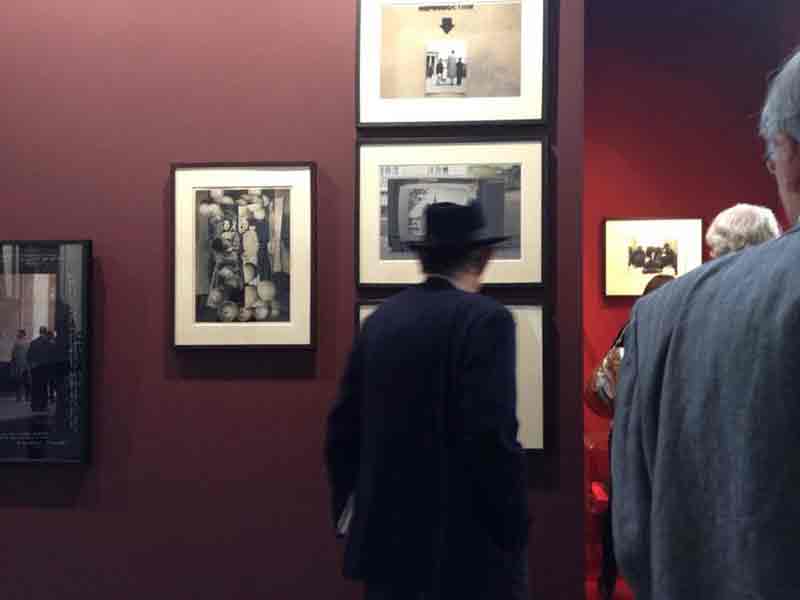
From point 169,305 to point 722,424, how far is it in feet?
8.03

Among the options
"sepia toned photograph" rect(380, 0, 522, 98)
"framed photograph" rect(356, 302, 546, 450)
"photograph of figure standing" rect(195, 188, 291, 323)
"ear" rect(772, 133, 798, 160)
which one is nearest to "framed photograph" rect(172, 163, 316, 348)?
"photograph of figure standing" rect(195, 188, 291, 323)

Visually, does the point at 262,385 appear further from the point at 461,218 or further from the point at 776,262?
the point at 776,262

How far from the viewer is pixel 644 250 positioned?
462cm

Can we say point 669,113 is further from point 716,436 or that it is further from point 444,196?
point 716,436

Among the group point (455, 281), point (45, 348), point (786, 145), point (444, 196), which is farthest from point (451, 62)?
point (786, 145)

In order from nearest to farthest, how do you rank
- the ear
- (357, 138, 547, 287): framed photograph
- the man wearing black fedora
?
the ear, the man wearing black fedora, (357, 138, 547, 287): framed photograph

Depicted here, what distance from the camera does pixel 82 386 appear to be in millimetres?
3123

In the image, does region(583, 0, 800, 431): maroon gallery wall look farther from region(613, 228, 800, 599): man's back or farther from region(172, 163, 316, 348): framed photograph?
region(613, 228, 800, 599): man's back

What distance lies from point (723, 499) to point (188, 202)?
247cm

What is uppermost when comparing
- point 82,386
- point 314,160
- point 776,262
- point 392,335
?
point 314,160

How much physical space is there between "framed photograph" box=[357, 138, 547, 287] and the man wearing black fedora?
2.35ft

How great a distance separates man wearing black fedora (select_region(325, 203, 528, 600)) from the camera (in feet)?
7.05

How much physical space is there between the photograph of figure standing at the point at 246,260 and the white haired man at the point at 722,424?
199 cm

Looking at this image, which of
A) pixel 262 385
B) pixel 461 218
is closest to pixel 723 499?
pixel 461 218
